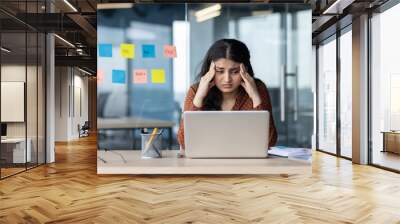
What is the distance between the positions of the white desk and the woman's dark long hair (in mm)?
2923

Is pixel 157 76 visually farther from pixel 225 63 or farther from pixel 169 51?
pixel 225 63

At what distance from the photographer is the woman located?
523cm

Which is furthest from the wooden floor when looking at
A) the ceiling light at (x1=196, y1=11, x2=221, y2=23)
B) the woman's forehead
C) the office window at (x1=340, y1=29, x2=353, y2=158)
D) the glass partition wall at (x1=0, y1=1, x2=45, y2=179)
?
the ceiling light at (x1=196, y1=11, x2=221, y2=23)

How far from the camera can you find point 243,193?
439 cm

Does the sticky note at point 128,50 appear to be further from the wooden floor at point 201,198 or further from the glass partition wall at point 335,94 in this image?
the glass partition wall at point 335,94

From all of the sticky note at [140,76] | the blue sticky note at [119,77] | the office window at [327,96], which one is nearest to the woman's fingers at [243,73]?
the sticky note at [140,76]

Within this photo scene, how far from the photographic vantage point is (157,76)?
5.30 m

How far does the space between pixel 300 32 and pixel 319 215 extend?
2.72 meters

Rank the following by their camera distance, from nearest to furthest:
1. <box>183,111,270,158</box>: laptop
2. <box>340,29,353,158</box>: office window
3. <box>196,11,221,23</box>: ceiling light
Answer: <box>183,111,270,158</box>: laptop
<box>196,11,221,23</box>: ceiling light
<box>340,29,353,158</box>: office window

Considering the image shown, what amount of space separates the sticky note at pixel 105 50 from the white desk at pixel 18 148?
1.94 m

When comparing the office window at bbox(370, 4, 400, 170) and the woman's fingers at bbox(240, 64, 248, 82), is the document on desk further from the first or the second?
the office window at bbox(370, 4, 400, 170)

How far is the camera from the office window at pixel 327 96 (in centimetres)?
882

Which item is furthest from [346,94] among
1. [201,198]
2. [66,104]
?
[66,104]

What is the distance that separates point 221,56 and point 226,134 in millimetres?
2070
